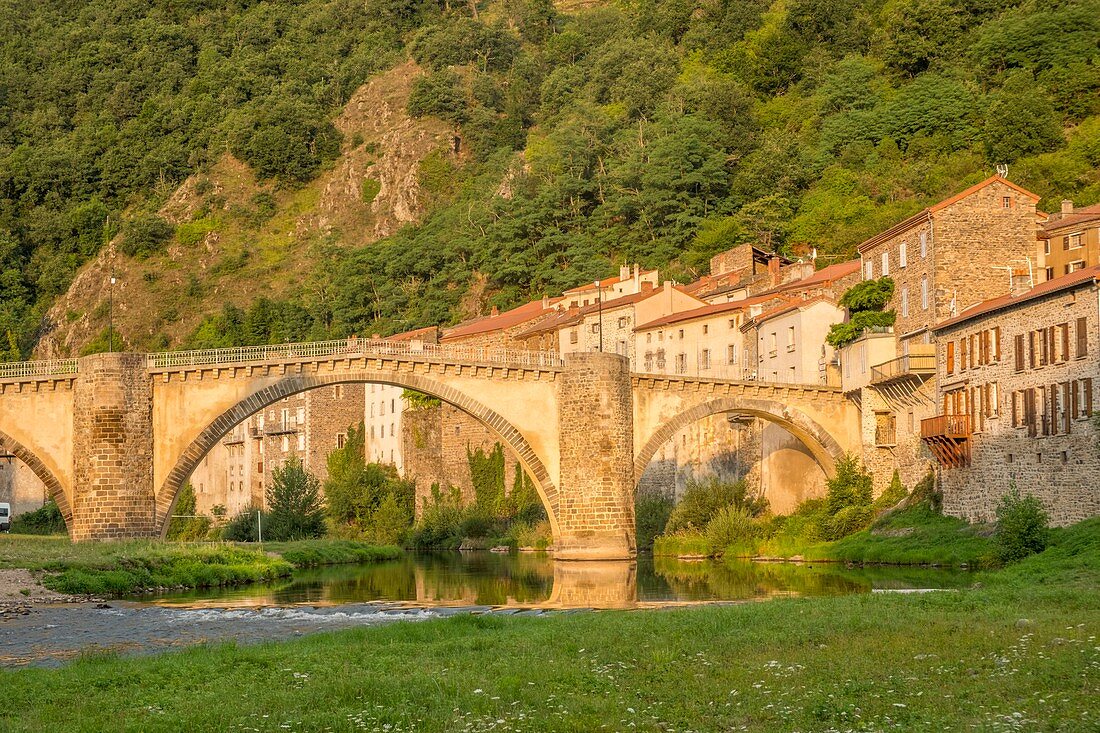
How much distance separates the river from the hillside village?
5393 millimetres

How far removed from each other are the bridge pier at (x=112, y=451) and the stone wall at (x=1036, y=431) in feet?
91.9

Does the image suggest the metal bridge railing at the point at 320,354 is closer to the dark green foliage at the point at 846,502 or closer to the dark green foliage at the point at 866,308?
the dark green foliage at the point at 866,308

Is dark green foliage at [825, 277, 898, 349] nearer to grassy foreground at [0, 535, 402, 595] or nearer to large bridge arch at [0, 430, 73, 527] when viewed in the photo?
grassy foreground at [0, 535, 402, 595]

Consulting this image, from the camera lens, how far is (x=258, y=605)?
35.9 meters

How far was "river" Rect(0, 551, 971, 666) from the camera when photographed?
1062 inches

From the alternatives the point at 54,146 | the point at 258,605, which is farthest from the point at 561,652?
the point at 54,146

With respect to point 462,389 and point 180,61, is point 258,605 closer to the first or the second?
point 462,389

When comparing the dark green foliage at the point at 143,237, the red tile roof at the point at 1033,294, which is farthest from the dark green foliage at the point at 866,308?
the dark green foliage at the point at 143,237

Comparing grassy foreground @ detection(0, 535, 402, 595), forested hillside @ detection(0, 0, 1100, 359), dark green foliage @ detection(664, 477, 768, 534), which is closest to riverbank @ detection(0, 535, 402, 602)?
grassy foreground @ detection(0, 535, 402, 595)

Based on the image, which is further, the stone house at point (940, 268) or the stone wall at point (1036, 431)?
the stone house at point (940, 268)

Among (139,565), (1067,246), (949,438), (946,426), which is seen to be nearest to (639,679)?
(139,565)

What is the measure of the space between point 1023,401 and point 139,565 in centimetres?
2680

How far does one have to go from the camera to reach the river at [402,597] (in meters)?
27.0

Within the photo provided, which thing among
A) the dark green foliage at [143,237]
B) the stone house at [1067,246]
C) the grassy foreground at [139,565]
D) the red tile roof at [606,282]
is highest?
the dark green foliage at [143,237]
